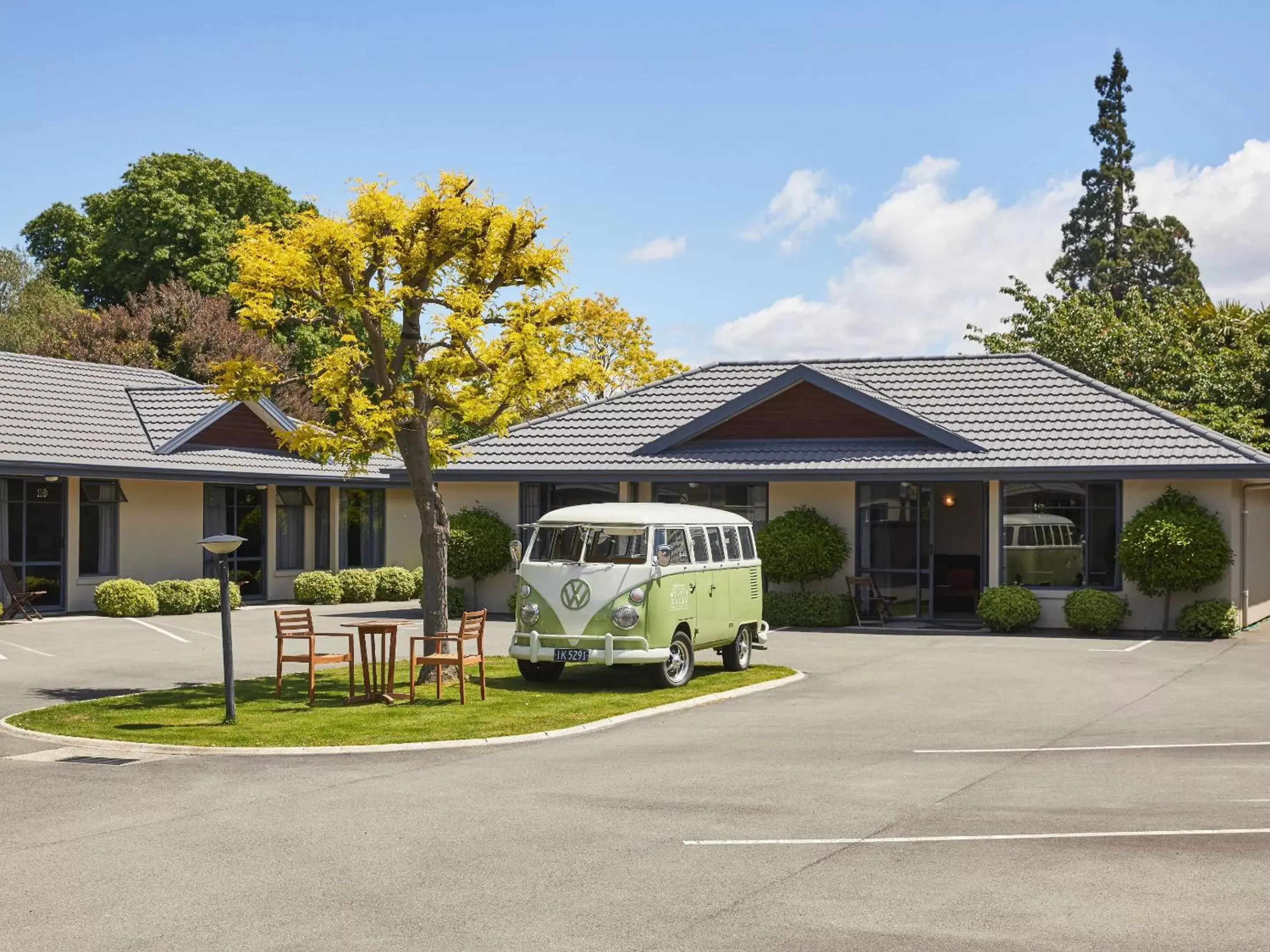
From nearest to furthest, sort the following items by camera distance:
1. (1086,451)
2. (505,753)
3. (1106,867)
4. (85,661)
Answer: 1. (1106,867)
2. (505,753)
3. (85,661)
4. (1086,451)

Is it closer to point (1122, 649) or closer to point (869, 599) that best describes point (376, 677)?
point (1122, 649)

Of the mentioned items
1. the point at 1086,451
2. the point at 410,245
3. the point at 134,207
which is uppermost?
the point at 134,207

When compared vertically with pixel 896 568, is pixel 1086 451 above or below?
above

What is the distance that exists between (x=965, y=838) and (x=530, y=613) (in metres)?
9.51

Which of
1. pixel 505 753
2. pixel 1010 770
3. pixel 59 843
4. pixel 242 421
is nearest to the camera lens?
pixel 59 843

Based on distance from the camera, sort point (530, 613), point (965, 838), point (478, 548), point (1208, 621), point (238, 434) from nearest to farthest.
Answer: point (965, 838), point (530, 613), point (1208, 621), point (478, 548), point (238, 434)

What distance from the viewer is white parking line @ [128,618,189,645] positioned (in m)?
25.5

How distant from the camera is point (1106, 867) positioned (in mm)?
8891

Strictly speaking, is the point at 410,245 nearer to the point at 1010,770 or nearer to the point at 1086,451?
the point at 1010,770

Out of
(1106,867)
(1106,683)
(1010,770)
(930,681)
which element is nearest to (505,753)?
(1010,770)

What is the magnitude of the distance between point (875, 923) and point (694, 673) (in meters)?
12.6

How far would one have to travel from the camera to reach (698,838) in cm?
979

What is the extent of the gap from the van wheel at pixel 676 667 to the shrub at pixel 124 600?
15.4m

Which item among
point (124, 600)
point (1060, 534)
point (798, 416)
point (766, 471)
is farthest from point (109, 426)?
point (1060, 534)
